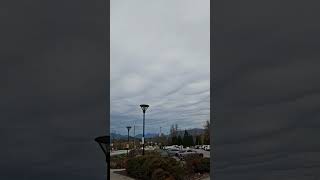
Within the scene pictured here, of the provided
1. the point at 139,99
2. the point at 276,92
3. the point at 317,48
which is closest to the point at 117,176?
the point at 139,99

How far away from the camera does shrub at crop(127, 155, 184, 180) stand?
421cm

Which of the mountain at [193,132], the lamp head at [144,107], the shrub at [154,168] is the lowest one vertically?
the shrub at [154,168]

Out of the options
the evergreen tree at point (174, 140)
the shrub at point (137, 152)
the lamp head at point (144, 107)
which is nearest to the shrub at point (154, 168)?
the shrub at point (137, 152)

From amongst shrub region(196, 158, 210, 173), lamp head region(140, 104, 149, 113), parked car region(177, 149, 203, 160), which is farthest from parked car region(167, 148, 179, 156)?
lamp head region(140, 104, 149, 113)

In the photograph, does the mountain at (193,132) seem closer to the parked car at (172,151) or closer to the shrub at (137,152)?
the parked car at (172,151)

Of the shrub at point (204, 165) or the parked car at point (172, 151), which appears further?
the shrub at point (204, 165)

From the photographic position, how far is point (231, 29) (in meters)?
4.38

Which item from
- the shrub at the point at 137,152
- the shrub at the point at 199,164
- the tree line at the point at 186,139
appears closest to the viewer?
the shrub at the point at 137,152

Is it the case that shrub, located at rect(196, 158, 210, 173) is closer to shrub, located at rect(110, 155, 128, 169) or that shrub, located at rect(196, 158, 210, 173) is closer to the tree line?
the tree line

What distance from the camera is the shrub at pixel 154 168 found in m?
4.21

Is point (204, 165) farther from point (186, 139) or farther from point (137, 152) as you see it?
point (137, 152)

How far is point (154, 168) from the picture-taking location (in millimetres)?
4277

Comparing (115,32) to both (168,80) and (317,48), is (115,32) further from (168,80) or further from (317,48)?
(317,48)

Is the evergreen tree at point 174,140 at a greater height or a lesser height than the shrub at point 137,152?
greater
